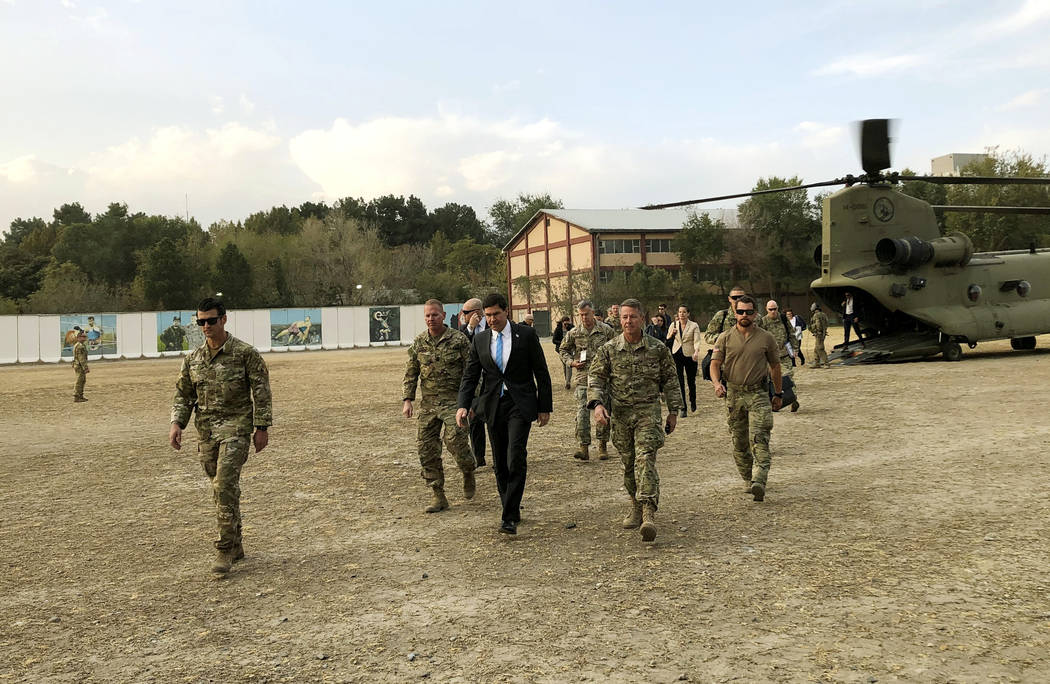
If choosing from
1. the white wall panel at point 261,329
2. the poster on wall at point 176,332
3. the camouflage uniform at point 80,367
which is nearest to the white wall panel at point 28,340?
the poster on wall at point 176,332

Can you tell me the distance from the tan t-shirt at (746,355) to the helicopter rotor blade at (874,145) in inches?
510

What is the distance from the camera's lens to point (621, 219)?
69.8 metres

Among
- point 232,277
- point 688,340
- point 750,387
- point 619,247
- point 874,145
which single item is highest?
point 619,247

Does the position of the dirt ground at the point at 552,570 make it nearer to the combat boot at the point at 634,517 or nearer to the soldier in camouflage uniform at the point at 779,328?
the combat boot at the point at 634,517

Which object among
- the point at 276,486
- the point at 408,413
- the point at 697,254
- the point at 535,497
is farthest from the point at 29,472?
the point at 697,254

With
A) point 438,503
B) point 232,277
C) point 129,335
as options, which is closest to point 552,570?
point 438,503

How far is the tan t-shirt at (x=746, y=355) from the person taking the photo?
7828 mm

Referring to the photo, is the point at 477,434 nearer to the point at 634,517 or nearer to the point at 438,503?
the point at 438,503

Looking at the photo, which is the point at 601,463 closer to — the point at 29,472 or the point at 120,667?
the point at 120,667

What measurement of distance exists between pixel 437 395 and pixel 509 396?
1.22m

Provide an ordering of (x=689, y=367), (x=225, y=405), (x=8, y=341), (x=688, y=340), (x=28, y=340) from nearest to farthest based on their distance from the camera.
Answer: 1. (x=225, y=405)
2. (x=688, y=340)
3. (x=689, y=367)
4. (x=8, y=341)
5. (x=28, y=340)

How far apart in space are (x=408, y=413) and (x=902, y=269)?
18.2 metres

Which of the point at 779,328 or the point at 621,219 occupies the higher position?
the point at 621,219

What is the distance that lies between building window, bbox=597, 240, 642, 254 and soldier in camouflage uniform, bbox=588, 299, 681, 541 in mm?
58231
